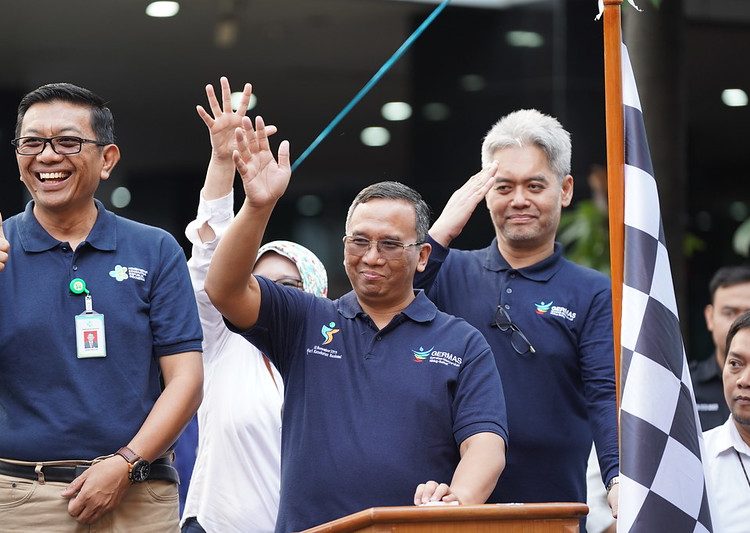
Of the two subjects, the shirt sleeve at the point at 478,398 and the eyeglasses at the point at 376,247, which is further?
the eyeglasses at the point at 376,247

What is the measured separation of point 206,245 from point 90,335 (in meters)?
0.72

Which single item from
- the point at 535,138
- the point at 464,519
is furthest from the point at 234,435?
the point at 464,519

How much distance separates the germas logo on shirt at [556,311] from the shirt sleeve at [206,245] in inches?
43.2

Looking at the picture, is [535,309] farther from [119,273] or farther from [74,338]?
[74,338]

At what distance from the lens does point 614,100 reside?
13.8ft

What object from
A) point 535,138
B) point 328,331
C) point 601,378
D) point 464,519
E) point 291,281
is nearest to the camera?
point 464,519

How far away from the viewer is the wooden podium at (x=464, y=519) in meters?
3.22

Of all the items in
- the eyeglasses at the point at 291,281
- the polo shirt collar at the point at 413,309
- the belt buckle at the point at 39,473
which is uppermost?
A: the eyeglasses at the point at 291,281

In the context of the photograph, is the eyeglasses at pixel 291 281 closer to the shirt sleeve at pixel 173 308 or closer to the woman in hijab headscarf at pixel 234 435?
the woman in hijab headscarf at pixel 234 435

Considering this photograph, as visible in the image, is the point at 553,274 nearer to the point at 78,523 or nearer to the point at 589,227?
the point at 78,523

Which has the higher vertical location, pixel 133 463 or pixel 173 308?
pixel 173 308

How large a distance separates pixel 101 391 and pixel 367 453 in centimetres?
81

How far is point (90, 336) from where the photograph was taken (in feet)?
13.1

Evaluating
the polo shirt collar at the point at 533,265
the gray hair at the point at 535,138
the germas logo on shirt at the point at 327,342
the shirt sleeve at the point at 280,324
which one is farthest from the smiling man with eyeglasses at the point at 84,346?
the gray hair at the point at 535,138
